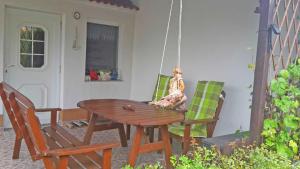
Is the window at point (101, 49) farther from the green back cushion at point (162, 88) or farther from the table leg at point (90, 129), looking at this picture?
the table leg at point (90, 129)

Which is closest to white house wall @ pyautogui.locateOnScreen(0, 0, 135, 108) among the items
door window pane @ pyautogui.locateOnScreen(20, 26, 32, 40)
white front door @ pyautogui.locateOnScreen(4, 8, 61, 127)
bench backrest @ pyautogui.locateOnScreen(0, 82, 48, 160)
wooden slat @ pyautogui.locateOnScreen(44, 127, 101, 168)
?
white front door @ pyautogui.locateOnScreen(4, 8, 61, 127)

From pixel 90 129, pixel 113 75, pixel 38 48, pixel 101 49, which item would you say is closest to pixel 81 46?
pixel 101 49

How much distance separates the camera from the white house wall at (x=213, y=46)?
13.0 feet

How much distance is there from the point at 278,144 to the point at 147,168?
3.54 feet

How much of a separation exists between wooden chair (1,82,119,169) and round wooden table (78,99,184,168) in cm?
41

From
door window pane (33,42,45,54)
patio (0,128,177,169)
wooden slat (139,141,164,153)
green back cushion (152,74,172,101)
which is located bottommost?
patio (0,128,177,169)

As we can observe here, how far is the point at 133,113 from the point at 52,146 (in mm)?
869

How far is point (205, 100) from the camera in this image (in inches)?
157

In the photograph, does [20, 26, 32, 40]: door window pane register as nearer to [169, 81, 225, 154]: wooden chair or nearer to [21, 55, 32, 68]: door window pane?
[21, 55, 32, 68]: door window pane

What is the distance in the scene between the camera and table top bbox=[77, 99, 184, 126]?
2.71 meters

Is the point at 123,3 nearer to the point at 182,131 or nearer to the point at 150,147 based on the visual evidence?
the point at 182,131

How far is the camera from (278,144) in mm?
2186

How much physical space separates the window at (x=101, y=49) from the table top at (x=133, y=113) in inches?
82.9

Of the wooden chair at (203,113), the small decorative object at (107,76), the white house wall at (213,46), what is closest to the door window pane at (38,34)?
the small decorative object at (107,76)
